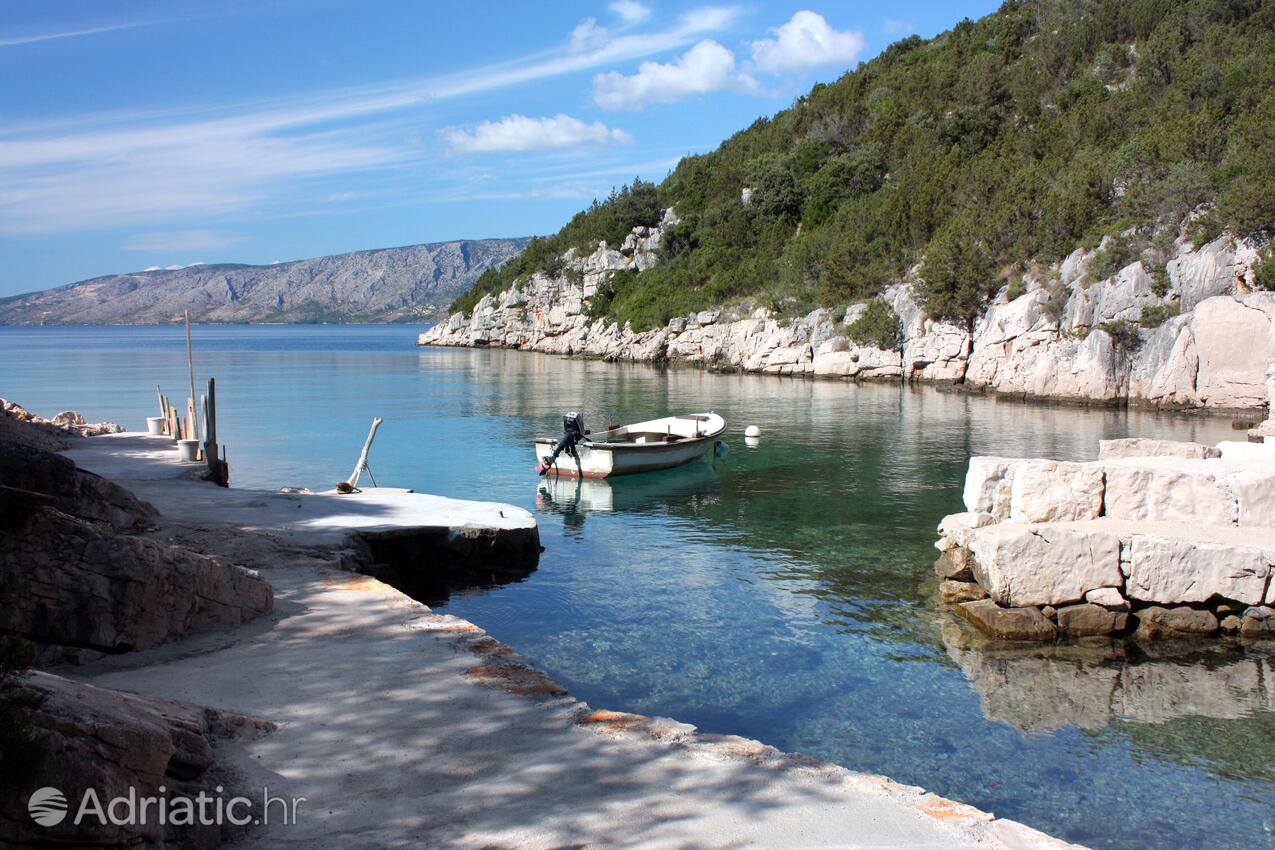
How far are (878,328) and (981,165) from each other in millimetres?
12811

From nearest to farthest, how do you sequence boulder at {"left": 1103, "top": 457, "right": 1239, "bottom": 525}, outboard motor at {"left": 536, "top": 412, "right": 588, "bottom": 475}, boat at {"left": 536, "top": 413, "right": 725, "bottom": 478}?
boulder at {"left": 1103, "top": 457, "right": 1239, "bottom": 525} → outboard motor at {"left": 536, "top": 412, "right": 588, "bottom": 475} → boat at {"left": 536, "top": 413, "right": 725, "bottom": 478}

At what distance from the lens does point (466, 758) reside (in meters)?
6.45

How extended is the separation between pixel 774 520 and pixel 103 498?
41.5ft

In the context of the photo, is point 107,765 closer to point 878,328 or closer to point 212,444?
point 212,444

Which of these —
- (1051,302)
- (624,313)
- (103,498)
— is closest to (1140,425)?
(1051,302)

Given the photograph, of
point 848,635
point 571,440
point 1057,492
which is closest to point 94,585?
point 848,635

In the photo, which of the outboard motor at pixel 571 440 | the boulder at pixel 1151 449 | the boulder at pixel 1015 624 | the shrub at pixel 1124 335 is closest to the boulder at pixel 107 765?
the boulder at pixel 1015 624

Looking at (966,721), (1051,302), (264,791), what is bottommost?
(966,721)

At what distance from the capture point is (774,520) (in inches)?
784

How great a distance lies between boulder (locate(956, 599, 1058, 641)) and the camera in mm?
12188

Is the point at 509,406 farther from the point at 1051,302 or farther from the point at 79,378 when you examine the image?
the point at 79,378

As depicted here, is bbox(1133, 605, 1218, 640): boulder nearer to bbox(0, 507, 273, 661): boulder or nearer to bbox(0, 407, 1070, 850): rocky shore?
bbox(0, 407, 1070, 850): rocky shore

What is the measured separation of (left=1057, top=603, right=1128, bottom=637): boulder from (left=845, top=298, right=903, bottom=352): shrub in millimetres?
43890
